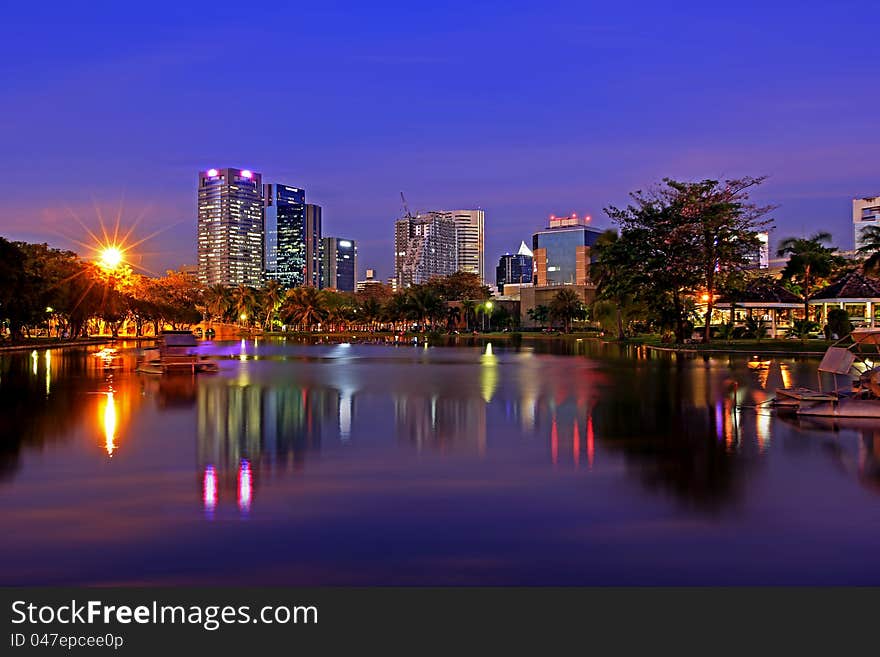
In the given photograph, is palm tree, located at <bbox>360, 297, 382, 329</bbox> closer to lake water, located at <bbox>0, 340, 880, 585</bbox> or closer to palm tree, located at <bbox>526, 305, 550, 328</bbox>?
palm tree, located at <bbox>526, 305, 550, 328</bbox>

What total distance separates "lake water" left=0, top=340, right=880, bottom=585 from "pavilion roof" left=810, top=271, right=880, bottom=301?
4463cm

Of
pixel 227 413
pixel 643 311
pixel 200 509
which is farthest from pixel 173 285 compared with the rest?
pixel 200 509

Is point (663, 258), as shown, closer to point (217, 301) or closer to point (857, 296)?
point (857, 296)

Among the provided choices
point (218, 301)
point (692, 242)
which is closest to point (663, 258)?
point (692, 242)

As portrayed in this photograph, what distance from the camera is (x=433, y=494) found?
30.4 ft

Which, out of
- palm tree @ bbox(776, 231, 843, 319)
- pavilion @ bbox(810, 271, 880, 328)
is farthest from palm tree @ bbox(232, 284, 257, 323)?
pavilion @ bbox(810, 271, 880, 328)

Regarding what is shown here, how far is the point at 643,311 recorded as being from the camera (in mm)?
66938

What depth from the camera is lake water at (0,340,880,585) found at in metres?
6.55

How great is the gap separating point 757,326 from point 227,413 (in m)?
47.9

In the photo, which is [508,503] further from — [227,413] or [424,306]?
[424,306]

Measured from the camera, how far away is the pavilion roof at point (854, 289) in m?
56.7

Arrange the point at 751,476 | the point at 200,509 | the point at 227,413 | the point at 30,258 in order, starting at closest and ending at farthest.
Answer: the point at 200,509 → the point at 751,476 → the point at 227,413 → the point at 30,258

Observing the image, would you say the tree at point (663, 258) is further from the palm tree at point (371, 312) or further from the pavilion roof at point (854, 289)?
the palm tree at point (371, 312)

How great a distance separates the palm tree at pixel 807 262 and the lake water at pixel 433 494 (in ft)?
181
